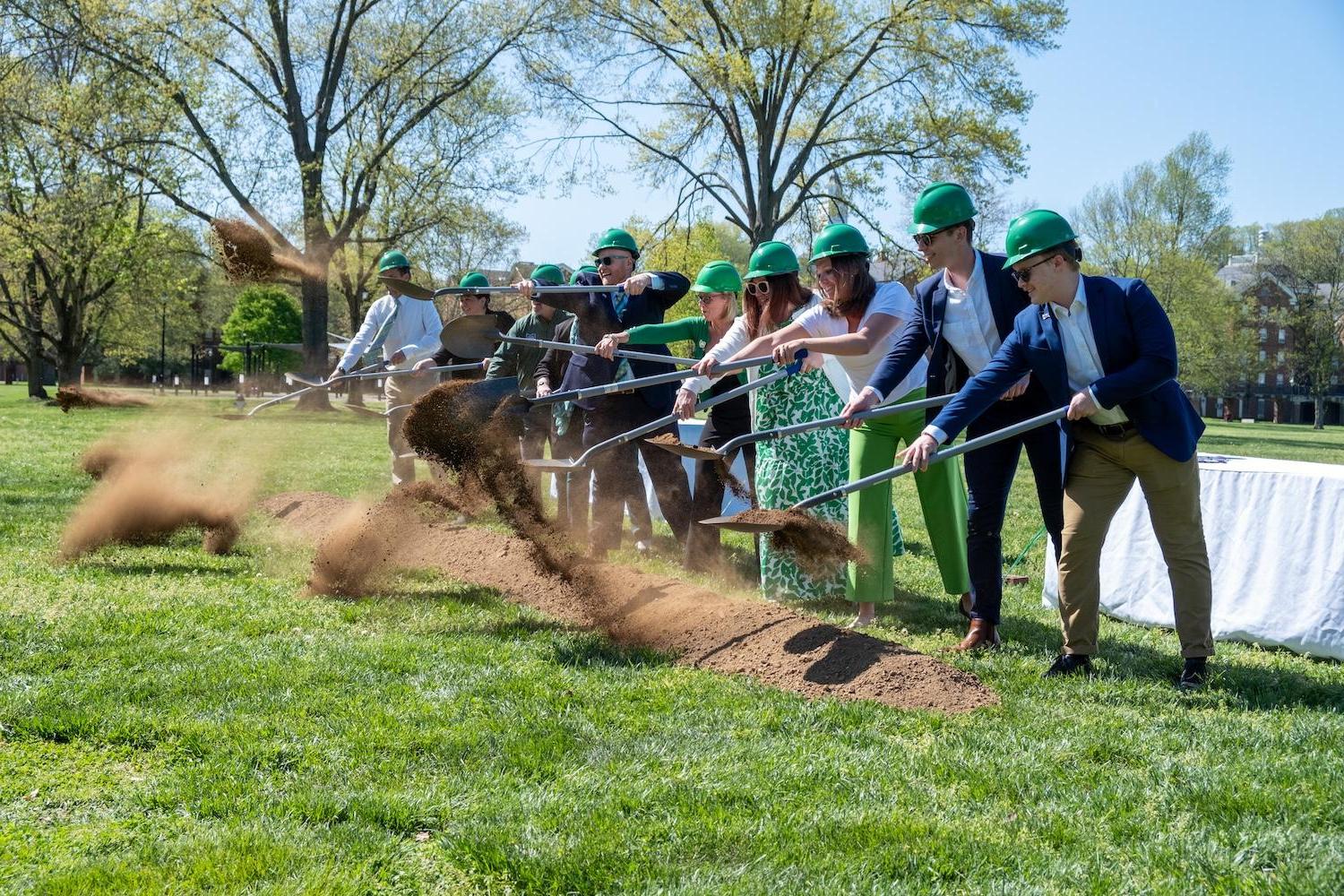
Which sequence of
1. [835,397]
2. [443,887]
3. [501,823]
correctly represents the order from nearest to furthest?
[443,887], [501,823], [835,397]

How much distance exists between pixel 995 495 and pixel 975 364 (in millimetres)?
635

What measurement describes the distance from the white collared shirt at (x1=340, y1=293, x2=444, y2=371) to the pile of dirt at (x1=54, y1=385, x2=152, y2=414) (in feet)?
6.17

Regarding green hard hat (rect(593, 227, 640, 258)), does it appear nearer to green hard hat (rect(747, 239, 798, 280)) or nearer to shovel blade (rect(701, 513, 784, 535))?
green hard hat (rect(747, 239, 798, 280))

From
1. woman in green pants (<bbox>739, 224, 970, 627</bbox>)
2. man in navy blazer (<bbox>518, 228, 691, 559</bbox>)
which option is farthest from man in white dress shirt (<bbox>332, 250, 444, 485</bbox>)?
woman in green pants (<bbox>739, 224, 970, 627</bbox>)

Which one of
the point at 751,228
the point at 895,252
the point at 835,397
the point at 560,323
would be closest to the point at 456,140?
the point at 751,228

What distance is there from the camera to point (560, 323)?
8.15 meters

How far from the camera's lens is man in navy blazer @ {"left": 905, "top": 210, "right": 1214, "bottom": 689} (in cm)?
457

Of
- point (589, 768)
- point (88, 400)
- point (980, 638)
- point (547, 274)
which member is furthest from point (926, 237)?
point (88, 400)

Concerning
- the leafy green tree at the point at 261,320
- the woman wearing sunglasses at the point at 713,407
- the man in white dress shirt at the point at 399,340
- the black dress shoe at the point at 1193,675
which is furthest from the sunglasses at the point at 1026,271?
the leafy green tree at the point at 261,320

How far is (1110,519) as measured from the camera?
4.88 metres

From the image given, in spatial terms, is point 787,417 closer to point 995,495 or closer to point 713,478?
point 713,478

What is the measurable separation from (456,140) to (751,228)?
922 cm

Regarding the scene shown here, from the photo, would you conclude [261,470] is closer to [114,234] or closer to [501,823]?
[501,823]

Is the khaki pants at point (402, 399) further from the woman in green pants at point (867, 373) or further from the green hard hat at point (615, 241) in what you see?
the woman in green pants at point (867, 373)
